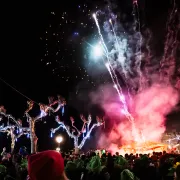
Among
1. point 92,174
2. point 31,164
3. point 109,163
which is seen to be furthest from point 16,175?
point 31,164

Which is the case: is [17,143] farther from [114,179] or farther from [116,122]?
[114,179]

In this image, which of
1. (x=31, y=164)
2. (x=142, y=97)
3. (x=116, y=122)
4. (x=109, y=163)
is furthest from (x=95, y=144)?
(x=31, y=164)

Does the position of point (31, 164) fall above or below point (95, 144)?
below

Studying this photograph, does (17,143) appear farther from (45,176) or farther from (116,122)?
(45,176)

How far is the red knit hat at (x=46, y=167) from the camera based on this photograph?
2.20 metres

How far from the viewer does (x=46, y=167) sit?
2.20m

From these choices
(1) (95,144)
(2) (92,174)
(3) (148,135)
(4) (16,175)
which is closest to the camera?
(2) (92,174)

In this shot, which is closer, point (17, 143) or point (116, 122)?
point (17, 143)

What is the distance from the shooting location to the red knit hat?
7.20 ft

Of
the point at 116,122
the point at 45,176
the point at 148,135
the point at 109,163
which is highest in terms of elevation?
the point at 116,122

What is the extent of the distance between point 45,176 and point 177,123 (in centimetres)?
4294

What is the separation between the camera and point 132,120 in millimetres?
41500

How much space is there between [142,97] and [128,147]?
1247 centimetres

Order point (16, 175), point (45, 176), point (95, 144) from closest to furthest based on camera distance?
point (45, 176) → point (16, 175) → point (95, 144)
